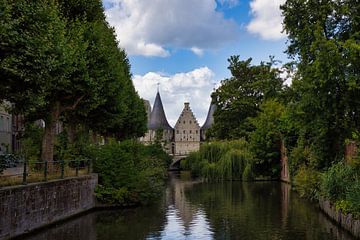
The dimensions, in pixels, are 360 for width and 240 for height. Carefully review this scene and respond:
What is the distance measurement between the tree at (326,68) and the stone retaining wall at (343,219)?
4017mm

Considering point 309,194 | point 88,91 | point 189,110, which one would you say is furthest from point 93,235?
point 189,110

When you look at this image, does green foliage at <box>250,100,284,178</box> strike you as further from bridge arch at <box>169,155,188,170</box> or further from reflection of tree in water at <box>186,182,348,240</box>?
bridge arch at <box>169,155,188,170</box>

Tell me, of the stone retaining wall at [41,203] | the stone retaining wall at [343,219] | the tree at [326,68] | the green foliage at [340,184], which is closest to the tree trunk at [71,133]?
the stone retaining wall at [41,203]

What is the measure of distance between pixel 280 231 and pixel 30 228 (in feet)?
29.3

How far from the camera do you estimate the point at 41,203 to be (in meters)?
19.9

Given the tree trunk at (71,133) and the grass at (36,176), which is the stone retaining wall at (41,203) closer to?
the grass at (36,176)

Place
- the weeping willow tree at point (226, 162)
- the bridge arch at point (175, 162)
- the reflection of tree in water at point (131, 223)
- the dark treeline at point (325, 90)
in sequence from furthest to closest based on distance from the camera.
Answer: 1. the bridge arch at point (175, 162)
2. the weeping willow tree at point (226, 162)
3. the dark treeline at point (325, 90)
4. the reflection of tree in water at point (131, 223)

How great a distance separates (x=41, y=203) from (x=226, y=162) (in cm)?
3503

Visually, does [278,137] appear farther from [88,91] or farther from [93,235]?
[93,235]

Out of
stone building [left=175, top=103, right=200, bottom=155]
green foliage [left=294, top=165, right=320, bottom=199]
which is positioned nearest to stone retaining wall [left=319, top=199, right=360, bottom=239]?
green foliage [left=294, top=165, right=320, bottom=199]

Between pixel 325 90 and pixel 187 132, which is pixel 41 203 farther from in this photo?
pixel 187 132

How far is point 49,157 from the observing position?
83.1 ft

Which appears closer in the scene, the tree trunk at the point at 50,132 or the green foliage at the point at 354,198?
the green foliage at the point at 354,198

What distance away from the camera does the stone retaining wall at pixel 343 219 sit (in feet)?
57.7
